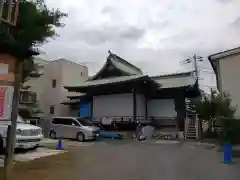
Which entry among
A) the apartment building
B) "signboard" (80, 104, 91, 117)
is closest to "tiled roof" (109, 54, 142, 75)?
"signboard" (80, 104, 91, 117)

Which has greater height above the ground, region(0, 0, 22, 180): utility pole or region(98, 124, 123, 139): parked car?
region(0, 0, 22, 180): utility pole

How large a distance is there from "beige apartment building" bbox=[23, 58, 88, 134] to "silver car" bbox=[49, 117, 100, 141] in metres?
10.4

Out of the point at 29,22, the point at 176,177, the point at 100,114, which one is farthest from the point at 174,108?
the point at 29,22

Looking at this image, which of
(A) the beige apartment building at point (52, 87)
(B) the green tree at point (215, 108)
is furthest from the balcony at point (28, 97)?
(B) the green tree at point (215, 108)

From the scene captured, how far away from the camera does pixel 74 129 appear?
19.5 meters

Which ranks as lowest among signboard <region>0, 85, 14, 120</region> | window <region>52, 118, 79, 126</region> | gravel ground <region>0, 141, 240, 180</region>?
gravel ground <region>0, 141, 240, 180</region>

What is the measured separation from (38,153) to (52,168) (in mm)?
3437

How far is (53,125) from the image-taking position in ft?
68.2

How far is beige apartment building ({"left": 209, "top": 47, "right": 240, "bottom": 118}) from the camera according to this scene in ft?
57.3

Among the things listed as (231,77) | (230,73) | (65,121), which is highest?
(230,73)

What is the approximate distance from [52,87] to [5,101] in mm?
25656

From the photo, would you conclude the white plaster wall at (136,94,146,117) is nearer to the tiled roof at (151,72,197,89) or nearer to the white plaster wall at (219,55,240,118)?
the tiled roof at (151,72,197,89)

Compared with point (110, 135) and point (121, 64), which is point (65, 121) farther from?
point (121, 64)

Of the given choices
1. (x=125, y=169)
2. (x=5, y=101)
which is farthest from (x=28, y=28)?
(x=125, y=169)
